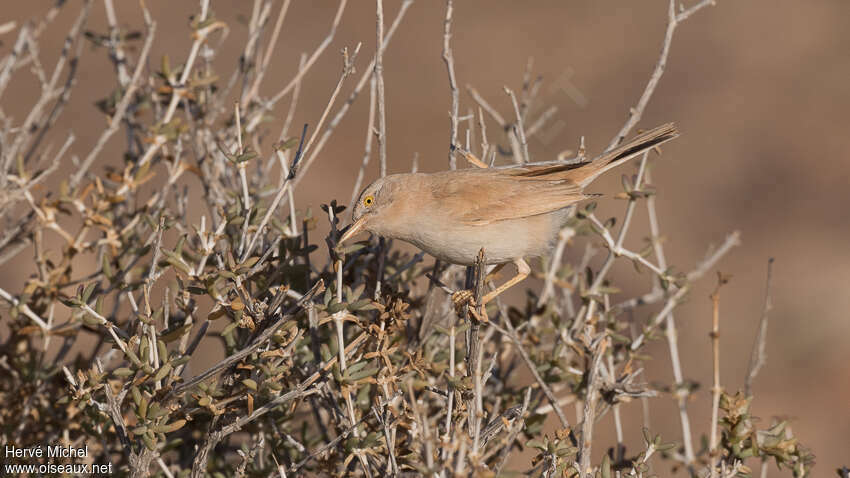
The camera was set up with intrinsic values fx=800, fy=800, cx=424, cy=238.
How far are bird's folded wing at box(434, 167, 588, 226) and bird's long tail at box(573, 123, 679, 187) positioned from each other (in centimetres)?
13

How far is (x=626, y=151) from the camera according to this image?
3.95 metres

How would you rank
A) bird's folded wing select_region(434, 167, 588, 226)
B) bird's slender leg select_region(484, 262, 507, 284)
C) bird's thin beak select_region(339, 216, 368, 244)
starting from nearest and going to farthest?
bird's thin beak select_region(339, 216, 368, 244) → bird's folded wing select_region(434, 167, 588, 226) → bird's slender leg select_region(484, 262, 507, 284)

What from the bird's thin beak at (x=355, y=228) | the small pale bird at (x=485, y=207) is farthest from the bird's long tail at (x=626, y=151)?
the bird's thin beak at (x=355, y=228)

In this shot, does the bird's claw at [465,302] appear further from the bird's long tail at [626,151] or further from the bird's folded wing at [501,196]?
the bird's long tail at [626,151]

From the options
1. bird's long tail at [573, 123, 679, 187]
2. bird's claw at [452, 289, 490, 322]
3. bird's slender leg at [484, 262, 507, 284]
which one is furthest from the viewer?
bird's slender leg at [484, 262, 507, 284]

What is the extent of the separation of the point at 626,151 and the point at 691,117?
835 centimetres

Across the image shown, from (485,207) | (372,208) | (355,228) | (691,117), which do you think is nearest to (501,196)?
(485,207)

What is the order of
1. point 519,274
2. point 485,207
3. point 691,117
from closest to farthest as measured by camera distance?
point 485,207, point 519,274, point 691,117

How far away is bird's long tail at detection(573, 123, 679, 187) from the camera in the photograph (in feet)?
12.7

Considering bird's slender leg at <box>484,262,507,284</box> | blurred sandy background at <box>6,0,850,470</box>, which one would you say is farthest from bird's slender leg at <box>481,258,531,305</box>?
blurred sandy background at <box>6,0,850,470</box>

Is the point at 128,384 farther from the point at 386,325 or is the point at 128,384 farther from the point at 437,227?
the point at 437,227

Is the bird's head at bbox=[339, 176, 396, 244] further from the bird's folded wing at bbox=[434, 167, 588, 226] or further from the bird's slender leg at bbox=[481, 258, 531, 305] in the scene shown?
the bird's slender leg at bbox=[481, 258, 531, 305]

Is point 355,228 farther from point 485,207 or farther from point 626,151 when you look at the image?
point 626,151

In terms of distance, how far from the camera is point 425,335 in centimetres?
367
